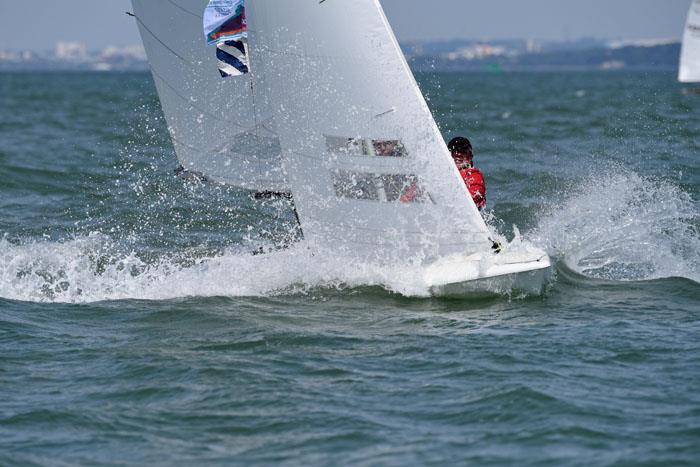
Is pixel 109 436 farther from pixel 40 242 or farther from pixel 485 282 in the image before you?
pixel 40 242

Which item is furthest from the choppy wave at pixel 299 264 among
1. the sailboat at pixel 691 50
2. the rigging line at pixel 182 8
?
the rigging line at pixel 182 8

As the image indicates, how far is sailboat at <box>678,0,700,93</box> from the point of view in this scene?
1338 centimetres

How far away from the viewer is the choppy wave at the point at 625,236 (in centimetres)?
1102

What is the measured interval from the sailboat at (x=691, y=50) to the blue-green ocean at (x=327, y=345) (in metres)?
1.47

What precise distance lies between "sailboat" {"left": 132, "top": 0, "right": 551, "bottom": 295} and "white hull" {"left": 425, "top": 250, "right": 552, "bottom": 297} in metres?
0.01

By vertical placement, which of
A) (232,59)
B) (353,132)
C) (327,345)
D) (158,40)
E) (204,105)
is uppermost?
(158,40)

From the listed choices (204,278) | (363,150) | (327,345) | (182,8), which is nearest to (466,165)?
(363,150)

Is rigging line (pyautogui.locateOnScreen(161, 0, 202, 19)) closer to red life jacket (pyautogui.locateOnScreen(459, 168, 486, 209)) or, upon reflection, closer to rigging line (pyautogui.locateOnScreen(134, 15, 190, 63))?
rigging line (pyautogui.locateOnScreen(134, 15, 190, 63))

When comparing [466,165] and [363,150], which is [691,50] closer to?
[466,165]

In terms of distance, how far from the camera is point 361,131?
31.1 ft

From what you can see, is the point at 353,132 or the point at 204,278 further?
the point at 204,278

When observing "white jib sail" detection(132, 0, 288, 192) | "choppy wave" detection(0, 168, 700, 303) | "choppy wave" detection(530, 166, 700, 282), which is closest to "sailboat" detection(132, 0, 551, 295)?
"white jib sail" detection(132, 0, 288, 192)

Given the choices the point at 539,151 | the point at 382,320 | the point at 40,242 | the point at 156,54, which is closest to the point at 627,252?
the point at 382,320

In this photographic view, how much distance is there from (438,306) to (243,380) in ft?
7.61
